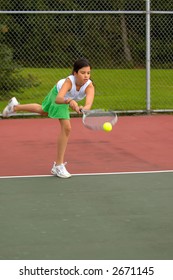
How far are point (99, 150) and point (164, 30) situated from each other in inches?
450

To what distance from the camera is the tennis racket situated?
7.26 m

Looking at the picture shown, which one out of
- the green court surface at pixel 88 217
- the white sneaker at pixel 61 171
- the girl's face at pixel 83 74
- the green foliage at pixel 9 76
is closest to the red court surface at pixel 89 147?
the white sneaker at pixel 61 171

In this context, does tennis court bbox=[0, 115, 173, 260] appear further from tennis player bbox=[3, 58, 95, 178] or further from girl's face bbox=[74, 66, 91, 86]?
girl's face bbox=[74, 66, 91, 86]

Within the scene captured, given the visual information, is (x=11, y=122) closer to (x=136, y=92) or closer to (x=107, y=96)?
(x=107, y=96)

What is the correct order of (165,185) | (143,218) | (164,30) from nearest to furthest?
(143,218), (165,185), (164,30)

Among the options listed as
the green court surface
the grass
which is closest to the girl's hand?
the green court surface

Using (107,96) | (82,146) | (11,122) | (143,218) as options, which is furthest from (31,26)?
(143,218)

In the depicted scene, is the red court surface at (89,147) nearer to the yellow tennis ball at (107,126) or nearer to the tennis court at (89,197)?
the tennis court at (89,197)

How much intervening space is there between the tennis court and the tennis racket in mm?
658

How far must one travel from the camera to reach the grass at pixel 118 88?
15555 millimetres

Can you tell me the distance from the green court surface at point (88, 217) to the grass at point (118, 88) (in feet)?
21.6

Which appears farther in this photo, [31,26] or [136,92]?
[136,92]

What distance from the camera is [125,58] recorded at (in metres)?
20.8

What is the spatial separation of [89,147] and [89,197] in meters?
3.08
